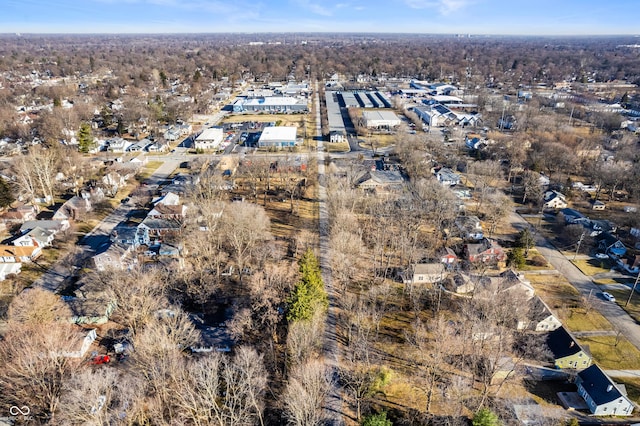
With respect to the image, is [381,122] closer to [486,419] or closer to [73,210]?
[73,210]

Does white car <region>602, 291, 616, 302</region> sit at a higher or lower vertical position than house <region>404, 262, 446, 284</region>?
lower

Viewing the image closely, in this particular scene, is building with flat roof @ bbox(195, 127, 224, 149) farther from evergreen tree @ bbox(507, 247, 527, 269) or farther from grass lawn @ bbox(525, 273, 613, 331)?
grass lawn @ bbox(525, 273, 613, 331)

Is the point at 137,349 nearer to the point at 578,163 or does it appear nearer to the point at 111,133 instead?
the point at 578,163

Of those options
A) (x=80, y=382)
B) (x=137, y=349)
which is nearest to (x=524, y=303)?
(x=137, y=349)

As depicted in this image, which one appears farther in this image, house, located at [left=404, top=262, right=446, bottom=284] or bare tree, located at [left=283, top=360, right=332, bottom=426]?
house, located at [left=404, top=262, right=446, bottom=284]

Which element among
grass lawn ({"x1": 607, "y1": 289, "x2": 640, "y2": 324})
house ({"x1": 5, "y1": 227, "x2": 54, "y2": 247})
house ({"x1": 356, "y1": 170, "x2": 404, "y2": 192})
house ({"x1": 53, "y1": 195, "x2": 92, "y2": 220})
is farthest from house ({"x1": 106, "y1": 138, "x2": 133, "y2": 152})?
grass lawn ({"x1": 607, "y1": 289, "x2": 640, "y2": 324})

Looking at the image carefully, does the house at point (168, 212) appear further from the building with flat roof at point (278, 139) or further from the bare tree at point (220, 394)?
the building with flat roof at point (278, 139)

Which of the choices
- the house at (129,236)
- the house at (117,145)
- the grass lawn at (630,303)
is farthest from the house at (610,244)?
the house at (117,145)
